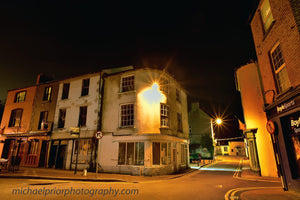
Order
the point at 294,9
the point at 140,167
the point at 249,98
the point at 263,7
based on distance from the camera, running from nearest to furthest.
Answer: the point at 294,9 < the point at 263,7 < the point at 140,167 < the point at 249,98

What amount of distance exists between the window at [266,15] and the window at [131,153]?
1207cm

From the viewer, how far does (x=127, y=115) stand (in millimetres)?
15609

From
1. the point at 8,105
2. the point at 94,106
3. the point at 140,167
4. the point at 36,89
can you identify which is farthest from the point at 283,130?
the point at 8,105

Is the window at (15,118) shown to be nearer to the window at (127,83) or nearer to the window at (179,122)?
the window at (127,83)

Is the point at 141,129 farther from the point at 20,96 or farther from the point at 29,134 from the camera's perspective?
the point at 20,96

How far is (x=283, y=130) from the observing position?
783 centimetres

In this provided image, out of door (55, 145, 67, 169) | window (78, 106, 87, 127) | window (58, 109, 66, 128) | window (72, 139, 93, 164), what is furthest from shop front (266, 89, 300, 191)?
window (58, 109, 66, 128)

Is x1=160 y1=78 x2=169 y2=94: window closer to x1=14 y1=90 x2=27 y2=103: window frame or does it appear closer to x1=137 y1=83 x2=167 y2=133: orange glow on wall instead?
x1=137 y1=83 x2=167 y2=133: orange glow on wall

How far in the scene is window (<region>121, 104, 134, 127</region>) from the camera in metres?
15.4

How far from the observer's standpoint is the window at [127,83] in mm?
16422

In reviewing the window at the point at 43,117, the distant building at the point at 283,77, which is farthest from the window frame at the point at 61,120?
the distant building at the point at 283,77

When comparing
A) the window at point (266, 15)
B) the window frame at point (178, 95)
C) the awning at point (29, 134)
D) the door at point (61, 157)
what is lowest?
the door at point (61, 157)

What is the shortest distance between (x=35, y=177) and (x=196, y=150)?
31913mm

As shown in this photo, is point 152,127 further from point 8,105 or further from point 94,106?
point 8,105
